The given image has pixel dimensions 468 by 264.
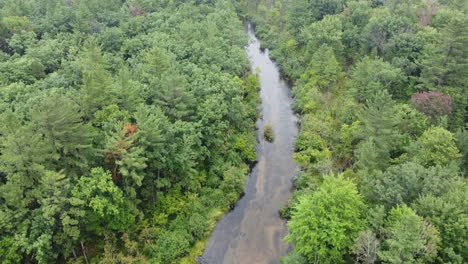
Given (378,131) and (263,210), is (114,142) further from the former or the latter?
(378,131)

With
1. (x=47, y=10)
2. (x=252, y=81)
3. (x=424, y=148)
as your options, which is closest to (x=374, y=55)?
(x=252, y=81)

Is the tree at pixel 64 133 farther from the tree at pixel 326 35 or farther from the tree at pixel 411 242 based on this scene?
the tree at pixel 326 35

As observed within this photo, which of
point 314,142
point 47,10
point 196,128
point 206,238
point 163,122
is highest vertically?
point 47,10

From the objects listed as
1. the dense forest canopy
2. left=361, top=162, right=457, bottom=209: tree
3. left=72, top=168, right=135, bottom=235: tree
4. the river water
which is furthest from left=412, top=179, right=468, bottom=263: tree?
left=72, top=168, right=135, bottom=235: tree

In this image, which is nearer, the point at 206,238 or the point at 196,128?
the point at 206,238

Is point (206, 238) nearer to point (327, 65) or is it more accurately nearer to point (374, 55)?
point (327, 65)

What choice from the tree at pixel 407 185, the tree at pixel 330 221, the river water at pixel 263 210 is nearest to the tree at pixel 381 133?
the tree at pixel 407 185

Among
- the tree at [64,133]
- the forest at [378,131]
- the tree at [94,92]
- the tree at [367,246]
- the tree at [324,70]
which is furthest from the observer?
the tree at [324,70]
